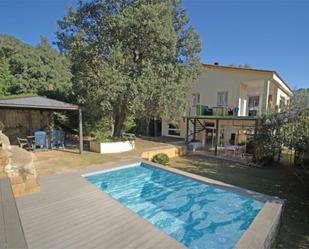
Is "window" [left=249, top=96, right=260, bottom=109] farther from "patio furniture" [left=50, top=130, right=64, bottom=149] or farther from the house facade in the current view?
"patio furniture" [left=50, top=130, right=64, bottom=149]

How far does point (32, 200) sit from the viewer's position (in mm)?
5070

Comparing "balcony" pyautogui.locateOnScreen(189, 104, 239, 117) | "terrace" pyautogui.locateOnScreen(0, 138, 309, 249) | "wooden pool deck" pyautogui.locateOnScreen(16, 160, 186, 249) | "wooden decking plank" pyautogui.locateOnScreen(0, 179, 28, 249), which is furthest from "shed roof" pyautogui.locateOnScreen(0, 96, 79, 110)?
"balcony" pyautogui.locateOnScreen(189, 104, 239, 117)

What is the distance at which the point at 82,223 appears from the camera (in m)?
4.15

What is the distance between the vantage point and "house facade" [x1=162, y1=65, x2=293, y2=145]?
15.6 metres

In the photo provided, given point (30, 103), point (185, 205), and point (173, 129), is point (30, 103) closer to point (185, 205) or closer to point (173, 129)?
point (185, 205)

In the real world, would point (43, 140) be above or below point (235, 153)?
above

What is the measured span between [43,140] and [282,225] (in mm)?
13178

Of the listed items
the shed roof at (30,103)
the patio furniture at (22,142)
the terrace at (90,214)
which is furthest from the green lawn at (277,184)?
the patio furniture at (22,142)

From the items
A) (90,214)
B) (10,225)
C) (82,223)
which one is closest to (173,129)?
(90,214)

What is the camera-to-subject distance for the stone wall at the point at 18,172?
5.05m

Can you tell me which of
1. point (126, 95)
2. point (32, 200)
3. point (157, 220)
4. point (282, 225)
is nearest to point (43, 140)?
point (126, 95)

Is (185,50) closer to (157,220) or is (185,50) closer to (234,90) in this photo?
(234,90)

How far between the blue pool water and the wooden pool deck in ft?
4.33

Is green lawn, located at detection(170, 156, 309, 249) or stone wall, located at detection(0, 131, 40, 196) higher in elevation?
stone wall, located at detection(0, 131, 40, 196)
